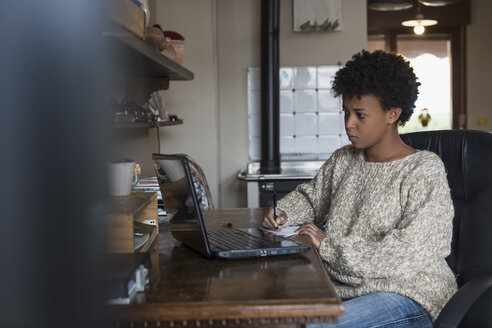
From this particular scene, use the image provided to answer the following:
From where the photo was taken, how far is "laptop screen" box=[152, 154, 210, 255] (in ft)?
4.91

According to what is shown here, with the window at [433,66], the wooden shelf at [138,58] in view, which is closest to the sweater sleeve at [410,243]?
the wooden shelf at [138,58]

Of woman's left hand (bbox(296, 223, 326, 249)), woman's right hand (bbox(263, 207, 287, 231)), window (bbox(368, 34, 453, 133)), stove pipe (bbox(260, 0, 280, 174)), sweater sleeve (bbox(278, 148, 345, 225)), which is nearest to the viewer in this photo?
woman's left hand (bbox(296, 223, 326, 249))

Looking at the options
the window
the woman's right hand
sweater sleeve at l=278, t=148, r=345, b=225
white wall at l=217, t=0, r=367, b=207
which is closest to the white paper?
the woman's right hand

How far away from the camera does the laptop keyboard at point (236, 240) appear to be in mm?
1622

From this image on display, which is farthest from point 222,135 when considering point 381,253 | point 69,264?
point 69,264

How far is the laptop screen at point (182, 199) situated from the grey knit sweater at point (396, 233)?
0.36 m

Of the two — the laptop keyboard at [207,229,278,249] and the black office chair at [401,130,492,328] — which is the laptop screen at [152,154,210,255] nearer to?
the laptop keyboard at [207,229,278,249]

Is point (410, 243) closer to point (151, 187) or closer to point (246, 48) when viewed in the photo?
point (151, 187)

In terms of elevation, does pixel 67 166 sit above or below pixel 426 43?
below

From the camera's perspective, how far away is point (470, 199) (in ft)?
6.31

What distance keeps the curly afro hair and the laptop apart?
53 centimetres

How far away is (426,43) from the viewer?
24.9ft

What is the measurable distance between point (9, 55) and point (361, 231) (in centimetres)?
170

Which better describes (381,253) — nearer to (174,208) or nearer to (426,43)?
(174,208)
